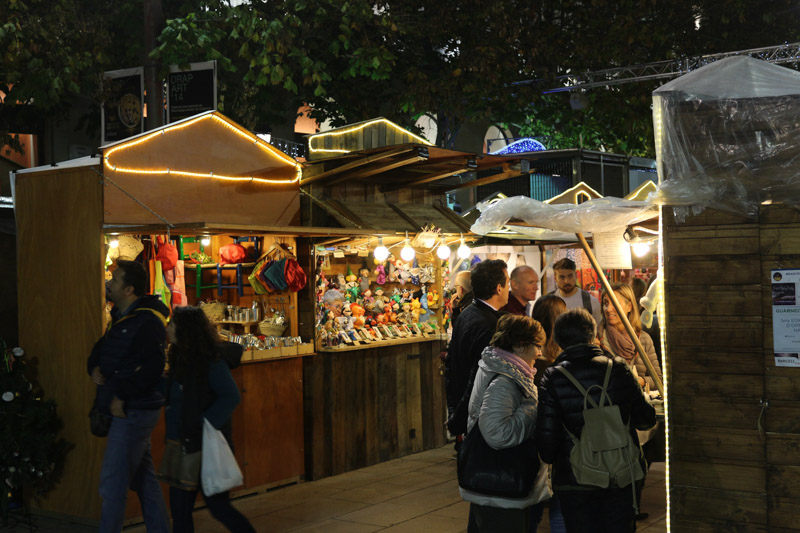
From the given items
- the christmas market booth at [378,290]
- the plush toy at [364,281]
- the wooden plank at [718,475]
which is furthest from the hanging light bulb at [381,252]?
the wooden plank at [718,475]

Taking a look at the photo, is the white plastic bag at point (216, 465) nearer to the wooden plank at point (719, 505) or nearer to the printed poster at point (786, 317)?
the wooden plank at point (719, 505)

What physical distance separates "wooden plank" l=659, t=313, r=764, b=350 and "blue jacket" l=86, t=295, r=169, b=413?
333cm

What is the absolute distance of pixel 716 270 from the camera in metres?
5.06

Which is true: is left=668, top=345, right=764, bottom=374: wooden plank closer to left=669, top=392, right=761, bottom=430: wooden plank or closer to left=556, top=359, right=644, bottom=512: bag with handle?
left=669, top=392, right=761, bottom=430: wooden plank

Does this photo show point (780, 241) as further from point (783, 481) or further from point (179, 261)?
point (179, 261)

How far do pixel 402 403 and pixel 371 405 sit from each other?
55 cm

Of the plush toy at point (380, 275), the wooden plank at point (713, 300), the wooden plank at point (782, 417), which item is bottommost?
the wooden plank at point (782, 417)

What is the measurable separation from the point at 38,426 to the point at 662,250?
524cm

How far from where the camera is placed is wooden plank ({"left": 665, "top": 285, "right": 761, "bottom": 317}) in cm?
496

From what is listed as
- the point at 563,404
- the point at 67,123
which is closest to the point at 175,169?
the point at 563,404

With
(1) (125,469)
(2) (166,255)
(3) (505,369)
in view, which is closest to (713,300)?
(3) (505,369)

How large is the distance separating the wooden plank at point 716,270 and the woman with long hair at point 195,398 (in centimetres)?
282

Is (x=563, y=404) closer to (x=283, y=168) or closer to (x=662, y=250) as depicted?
(x=662, y=250)

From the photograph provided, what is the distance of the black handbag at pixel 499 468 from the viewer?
A: 481 centimetres
